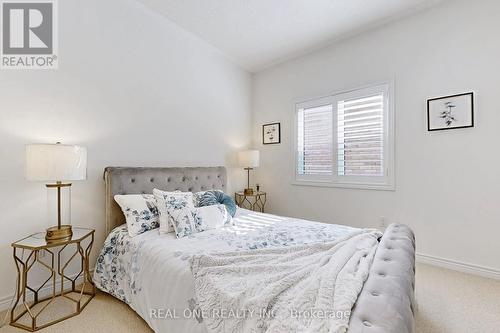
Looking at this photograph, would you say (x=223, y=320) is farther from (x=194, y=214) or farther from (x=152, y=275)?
(x=194, y=214)

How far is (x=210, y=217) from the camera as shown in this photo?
2.33 meters

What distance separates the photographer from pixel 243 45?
11.8 ft

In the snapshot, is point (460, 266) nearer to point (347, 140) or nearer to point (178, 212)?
point (347, 140)

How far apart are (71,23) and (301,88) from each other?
2.89m

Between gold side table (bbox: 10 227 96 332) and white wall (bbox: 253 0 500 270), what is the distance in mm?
2875

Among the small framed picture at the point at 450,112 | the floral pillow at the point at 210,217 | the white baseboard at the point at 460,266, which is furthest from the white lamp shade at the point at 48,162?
the white baseboard at the point at 460,266

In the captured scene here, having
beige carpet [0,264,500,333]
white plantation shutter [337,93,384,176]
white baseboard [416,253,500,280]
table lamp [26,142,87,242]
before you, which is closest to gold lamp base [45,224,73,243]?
table lamp [26,142,87,242]

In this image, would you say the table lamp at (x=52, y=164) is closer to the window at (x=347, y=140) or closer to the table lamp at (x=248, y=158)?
the table lamp at (x=248, y=158)

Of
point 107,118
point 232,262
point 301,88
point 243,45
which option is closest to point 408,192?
point 301,88

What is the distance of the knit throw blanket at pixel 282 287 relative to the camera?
0.97m

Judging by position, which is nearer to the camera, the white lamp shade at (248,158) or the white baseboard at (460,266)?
the white baseboard at (460,266)

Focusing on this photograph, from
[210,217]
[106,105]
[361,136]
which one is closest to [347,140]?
[361,136]

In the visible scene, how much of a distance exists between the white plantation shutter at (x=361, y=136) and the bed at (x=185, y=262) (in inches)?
50.2

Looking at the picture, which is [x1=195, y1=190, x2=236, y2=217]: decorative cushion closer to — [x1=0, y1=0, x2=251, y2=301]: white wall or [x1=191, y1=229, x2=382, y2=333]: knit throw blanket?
[x1=0, y1=0, x2=251, y2=301]: white wall
